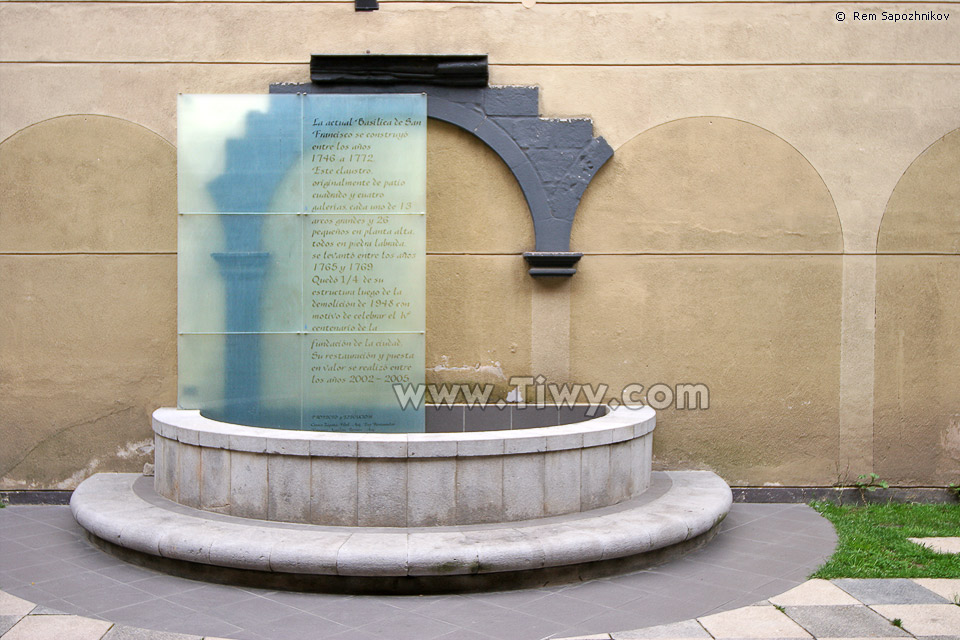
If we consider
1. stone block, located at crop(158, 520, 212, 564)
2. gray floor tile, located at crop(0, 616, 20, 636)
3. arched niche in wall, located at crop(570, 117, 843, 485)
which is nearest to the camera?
gray floor tile, located at crop(0, 616, 20, 636)

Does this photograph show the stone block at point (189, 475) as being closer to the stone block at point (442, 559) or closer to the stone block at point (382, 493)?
the stone block at point (382, 493)

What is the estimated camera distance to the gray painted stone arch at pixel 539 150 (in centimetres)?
729

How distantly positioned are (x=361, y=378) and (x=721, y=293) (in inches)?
131

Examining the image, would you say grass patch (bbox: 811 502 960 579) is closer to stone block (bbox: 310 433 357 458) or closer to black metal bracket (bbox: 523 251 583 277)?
black metal bracket (bbox: 523 251 583 277)

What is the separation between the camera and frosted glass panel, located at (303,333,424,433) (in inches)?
268

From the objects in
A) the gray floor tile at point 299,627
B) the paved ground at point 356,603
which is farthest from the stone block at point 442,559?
the gray floor tile at point 299,627

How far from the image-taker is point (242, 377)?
6.93 meters

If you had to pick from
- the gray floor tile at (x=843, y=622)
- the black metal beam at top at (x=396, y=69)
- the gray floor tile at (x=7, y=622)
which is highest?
the black metal beam at top at (x=396, y=69)

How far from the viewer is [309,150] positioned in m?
6.94

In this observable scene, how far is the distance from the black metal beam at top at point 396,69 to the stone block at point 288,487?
11.5 ft

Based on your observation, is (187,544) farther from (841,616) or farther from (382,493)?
(841,616)

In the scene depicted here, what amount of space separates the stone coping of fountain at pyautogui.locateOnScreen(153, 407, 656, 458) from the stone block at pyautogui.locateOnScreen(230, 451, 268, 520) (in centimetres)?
7

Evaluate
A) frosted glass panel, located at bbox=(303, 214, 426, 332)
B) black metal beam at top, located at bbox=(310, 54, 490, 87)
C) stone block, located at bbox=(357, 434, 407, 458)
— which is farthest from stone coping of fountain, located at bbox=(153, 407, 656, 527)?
black metal beam at top, located at bbox=(310, 54, 490, 87)

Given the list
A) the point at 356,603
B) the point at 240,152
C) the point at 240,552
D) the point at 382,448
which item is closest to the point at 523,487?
the point at 382,448
